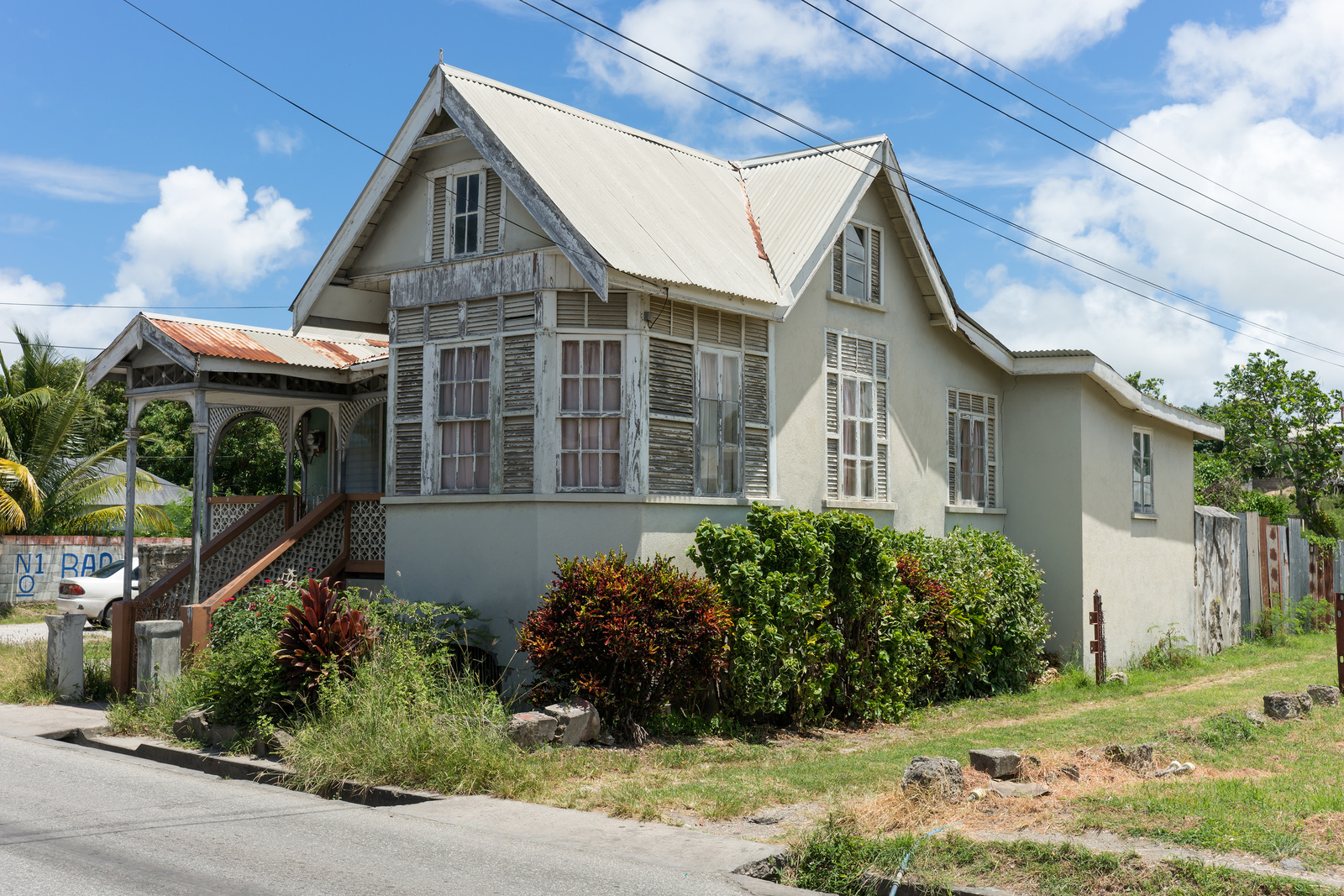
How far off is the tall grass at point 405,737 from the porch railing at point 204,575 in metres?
4.54

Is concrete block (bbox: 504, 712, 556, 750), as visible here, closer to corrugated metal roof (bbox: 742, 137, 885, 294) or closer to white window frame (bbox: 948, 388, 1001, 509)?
corrugated metal roof (bbox: 742, 137, 885, 294)

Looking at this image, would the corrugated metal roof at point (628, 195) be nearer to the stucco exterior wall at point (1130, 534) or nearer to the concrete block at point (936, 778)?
the concrete block at point (936, 778)

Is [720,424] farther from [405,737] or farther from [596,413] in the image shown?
[405,737]

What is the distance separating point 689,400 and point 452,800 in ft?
18.2

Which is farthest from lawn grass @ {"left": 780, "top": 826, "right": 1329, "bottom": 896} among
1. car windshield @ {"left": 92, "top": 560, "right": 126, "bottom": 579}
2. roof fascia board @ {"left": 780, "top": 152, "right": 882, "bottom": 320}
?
car windshield @ {"left": 92, "top": 560, "right": 126, "bottom": 579}

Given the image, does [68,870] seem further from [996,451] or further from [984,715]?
[996,451]

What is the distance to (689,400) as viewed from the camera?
12.7 m

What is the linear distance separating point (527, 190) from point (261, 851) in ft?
23.5

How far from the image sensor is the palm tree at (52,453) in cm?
2748

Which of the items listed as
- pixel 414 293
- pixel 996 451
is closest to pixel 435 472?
pixel 414 293

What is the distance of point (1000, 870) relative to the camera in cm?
637

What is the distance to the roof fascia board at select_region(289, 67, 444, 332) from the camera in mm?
12922

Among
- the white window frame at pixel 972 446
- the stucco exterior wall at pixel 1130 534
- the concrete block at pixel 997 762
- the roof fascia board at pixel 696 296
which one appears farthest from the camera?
the stucco exterior wall at pixel 1130 534

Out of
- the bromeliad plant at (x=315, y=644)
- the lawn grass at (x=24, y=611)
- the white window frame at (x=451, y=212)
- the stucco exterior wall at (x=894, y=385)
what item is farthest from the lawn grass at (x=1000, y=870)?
the lawn grass at (x=24, y=611)
